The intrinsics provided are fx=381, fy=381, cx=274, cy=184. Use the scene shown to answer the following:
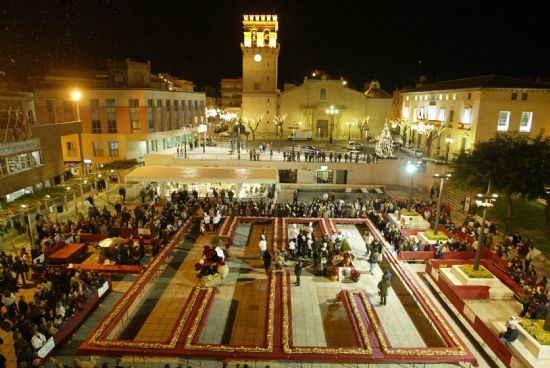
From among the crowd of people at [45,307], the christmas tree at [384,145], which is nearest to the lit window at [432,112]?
the christmas tree at [384,145]

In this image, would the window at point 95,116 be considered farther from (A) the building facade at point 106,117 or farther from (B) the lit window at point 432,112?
(B) the lit window at point 432,112

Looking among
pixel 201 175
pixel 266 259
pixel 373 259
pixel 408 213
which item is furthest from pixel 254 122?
pixel 373 259

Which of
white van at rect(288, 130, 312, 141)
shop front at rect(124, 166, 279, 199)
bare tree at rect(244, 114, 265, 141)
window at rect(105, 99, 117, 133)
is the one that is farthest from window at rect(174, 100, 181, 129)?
white van at rect(288, 130, 312, 141)

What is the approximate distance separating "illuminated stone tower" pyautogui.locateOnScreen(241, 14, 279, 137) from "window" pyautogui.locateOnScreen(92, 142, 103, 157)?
1997cm

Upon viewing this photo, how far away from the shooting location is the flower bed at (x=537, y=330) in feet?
35.2

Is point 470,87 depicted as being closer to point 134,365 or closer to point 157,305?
point 157,305

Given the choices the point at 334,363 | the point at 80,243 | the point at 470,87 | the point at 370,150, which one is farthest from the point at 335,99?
the point at 334,363

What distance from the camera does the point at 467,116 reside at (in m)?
34.8

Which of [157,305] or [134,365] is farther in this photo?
[157,305]

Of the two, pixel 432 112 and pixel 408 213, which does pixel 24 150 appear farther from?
pixel 432 112

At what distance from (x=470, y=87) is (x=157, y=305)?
32.6 m

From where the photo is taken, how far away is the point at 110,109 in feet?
110

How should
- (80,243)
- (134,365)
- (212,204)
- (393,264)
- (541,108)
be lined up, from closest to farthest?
(134,365)
(393,264)
(80,243)
(212,204)
(541,108)

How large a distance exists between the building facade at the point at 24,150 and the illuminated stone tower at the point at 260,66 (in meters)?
26.6
